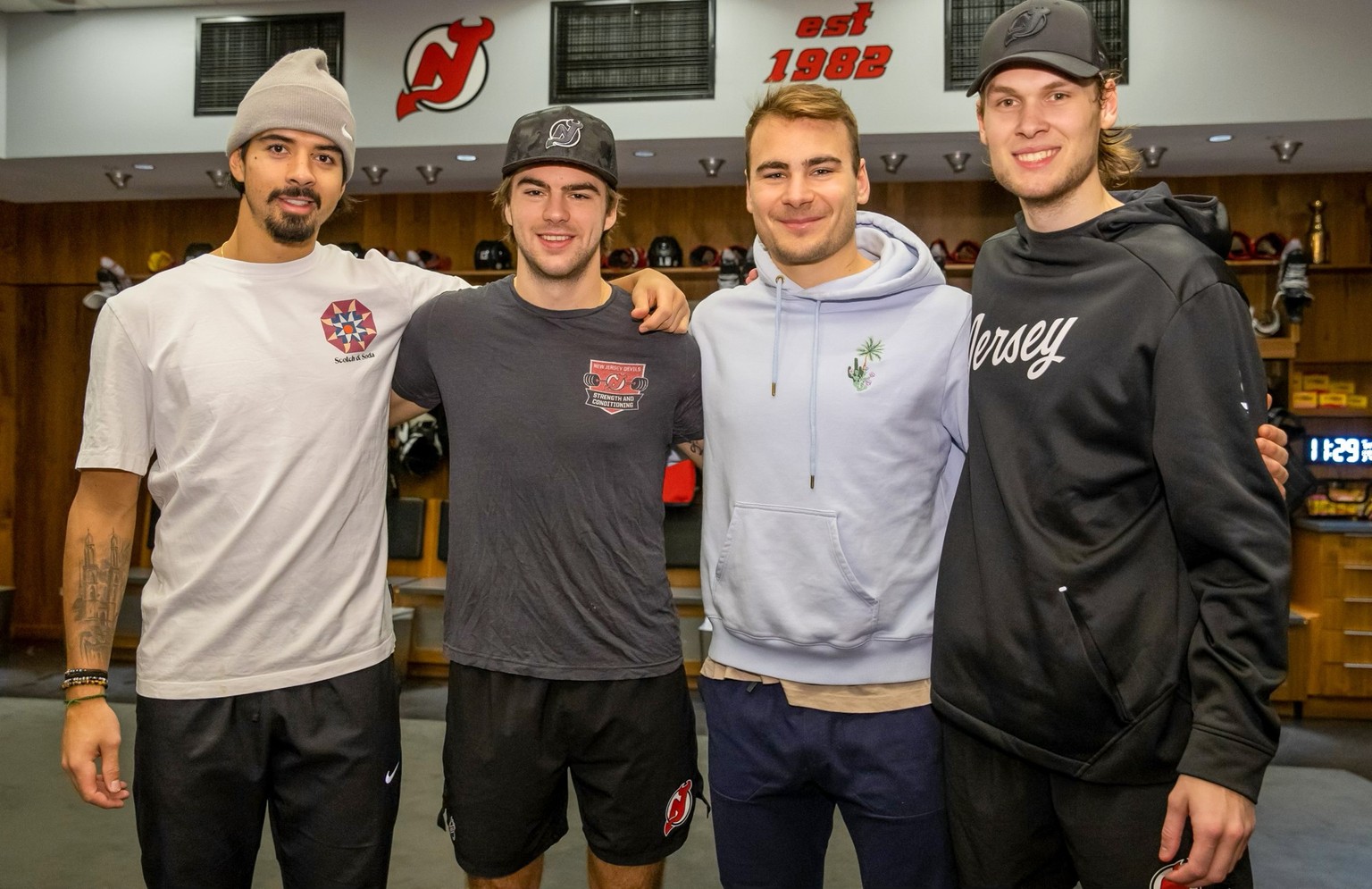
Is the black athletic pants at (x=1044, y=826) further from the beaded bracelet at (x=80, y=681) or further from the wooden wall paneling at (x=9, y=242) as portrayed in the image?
the wooden wall paneling at (x=9, y=242)

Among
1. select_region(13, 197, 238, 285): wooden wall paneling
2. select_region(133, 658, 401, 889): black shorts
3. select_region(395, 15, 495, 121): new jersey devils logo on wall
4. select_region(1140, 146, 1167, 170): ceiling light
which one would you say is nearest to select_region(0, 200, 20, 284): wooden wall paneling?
select_region(13, 197, 238, 285): wooden wall paneling

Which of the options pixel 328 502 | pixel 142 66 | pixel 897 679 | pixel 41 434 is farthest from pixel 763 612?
pixel 41 434

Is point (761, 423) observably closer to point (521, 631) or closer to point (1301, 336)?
point (521, 631)

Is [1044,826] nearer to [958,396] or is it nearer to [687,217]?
[958,396]

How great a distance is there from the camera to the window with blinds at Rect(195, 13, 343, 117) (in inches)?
213

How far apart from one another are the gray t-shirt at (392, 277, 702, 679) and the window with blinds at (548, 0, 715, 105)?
357 centimetres

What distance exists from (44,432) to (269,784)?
6.72m

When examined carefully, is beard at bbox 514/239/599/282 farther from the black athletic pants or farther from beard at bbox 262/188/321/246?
the black athletic pants

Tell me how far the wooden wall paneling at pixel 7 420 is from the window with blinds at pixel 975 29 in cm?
643

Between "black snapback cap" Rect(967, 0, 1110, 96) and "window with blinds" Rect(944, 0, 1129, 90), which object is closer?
"black snapback cap" Rect(967, 0, 1110, 96)

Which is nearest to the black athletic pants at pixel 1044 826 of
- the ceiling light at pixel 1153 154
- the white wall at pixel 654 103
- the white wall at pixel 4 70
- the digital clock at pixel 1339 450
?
the white wall at pixel 654 103

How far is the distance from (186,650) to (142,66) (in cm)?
494

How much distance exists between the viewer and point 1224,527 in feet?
4.29

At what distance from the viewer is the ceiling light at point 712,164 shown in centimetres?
574
